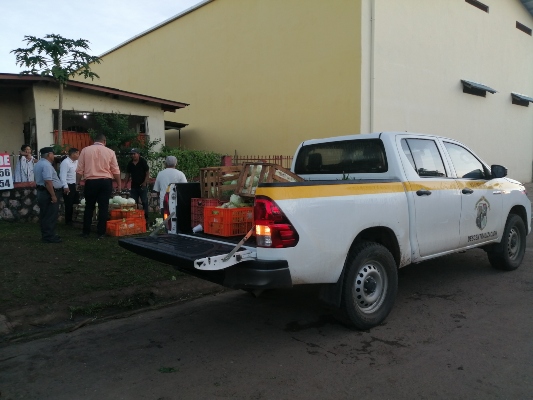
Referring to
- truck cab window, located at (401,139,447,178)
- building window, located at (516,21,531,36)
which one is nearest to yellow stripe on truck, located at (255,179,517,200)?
truck cab window, located at (401,139,447,178)

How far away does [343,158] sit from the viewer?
217 inches

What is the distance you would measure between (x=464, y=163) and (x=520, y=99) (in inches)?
761

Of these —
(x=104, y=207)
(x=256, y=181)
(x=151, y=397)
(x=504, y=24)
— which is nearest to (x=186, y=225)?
(x=256, y=181)

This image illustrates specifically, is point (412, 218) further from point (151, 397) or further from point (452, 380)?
point (151, 397)

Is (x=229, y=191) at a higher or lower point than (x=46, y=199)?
higher

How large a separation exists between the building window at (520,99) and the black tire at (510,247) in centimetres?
1774

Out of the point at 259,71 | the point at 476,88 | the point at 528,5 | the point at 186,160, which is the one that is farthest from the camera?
the point at 528,5

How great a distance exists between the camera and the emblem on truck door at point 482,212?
5.91 m

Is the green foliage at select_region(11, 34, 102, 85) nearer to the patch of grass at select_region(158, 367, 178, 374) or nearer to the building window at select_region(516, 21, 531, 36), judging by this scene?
the patch of grass at select_region(158, 367, 178, 374)

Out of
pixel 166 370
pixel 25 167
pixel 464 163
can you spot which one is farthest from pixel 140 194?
pixel 166 370

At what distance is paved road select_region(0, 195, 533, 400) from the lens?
132 inches

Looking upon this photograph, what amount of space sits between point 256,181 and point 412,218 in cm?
171

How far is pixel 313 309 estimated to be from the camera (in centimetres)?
517

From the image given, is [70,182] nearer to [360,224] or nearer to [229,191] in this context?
[229,191]
